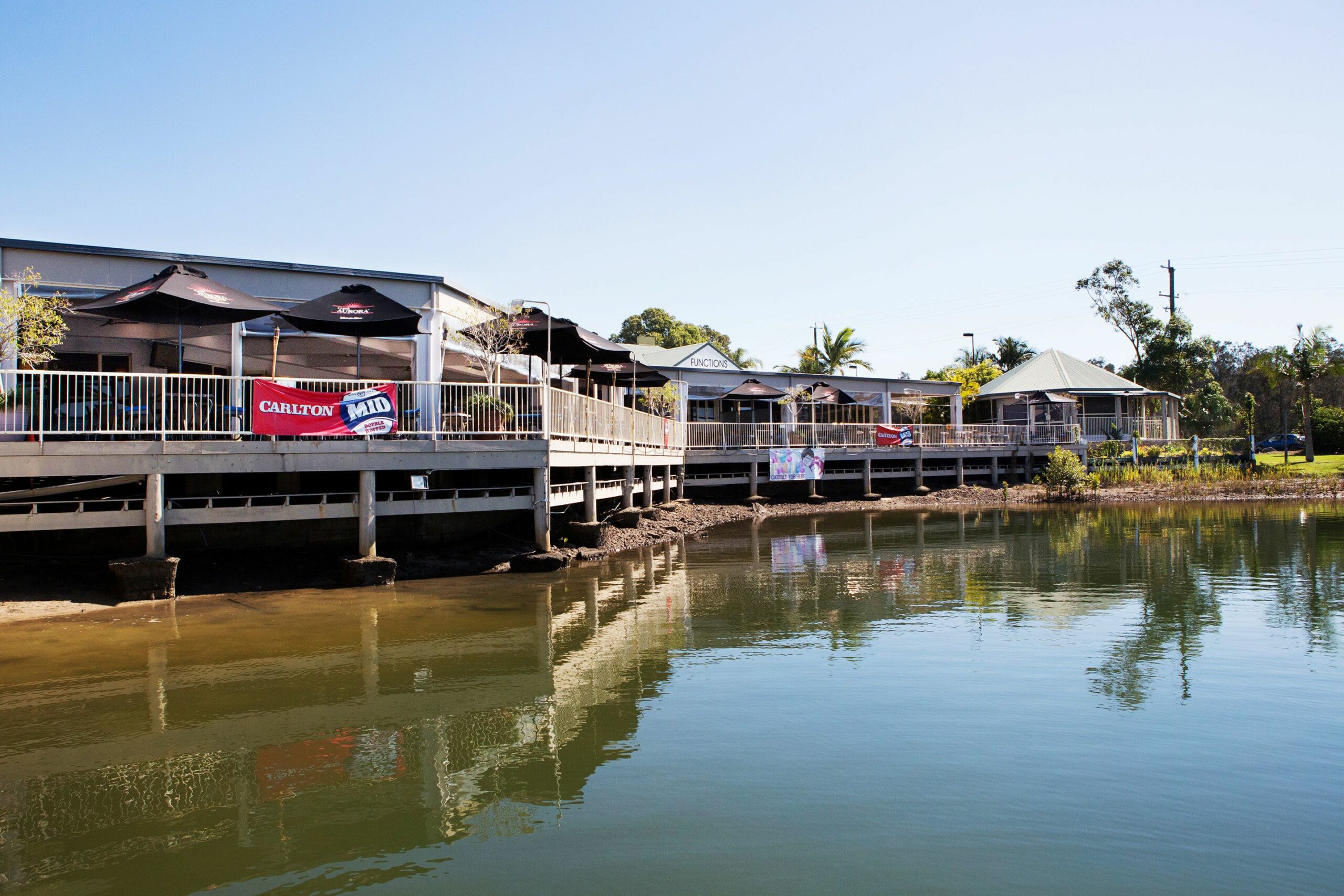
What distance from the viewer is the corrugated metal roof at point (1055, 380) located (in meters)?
43.1

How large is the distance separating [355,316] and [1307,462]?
46400 millimetres

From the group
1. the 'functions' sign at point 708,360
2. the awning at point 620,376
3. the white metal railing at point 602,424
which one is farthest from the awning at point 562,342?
the 'functions' sign at point 708,360

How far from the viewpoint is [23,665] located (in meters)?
8.76

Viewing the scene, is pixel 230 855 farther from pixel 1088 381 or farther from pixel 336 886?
pixel 1088 381

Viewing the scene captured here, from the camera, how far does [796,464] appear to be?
30.6 meters

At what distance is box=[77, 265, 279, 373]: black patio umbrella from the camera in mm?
12328

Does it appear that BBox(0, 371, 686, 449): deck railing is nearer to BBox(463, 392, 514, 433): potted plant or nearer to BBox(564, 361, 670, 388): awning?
BBox(463, 392, 514, 433): potted plant

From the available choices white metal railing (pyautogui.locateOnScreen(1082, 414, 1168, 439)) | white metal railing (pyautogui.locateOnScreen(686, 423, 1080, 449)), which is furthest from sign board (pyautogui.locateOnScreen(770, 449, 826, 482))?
white metal railing (pyautogui.locateOnScreen(1082, 414, 1168, 439))

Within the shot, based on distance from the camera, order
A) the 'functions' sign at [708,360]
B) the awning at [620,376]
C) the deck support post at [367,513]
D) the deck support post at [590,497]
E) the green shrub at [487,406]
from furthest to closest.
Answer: the 'functions' sign at [708,360] < the awning at [620,376] < the deck support post at [590,497] < the green shrub at [487,406] < the deck support post at [367,513]

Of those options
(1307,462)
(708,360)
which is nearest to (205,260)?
(708,360)

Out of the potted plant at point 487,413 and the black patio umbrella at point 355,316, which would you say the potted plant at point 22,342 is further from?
the potted plant at point 487,413

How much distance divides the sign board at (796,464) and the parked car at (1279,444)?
40666 millimetres

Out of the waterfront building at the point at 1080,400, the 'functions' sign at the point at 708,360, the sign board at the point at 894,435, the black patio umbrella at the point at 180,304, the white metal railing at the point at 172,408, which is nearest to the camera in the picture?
the white metal railing at the point at 172,408

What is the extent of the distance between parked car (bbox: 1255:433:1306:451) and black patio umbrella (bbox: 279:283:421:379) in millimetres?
58922
